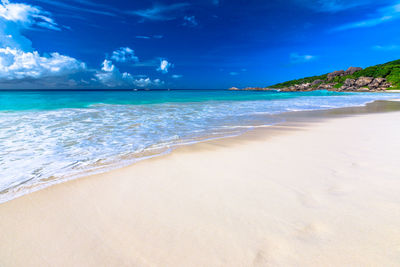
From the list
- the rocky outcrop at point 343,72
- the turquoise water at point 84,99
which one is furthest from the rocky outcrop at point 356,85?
the turquoise water at point 84,99

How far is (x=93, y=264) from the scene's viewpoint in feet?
5.70

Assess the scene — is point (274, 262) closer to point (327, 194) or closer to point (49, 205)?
point (327, 194)

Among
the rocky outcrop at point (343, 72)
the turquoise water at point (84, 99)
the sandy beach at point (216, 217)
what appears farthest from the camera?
the rocky outcrop at point (343, 72)

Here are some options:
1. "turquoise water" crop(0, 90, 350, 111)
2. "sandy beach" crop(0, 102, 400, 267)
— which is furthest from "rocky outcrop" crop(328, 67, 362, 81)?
"sandy beach" crop(0, 102, 400, 267)

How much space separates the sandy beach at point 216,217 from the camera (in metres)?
1.79

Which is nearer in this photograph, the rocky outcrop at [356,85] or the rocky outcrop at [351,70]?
the rocky outcrop at [356,85]

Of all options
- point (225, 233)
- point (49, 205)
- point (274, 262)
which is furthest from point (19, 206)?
point (274, 262)

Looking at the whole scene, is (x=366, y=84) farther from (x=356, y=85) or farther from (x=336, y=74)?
(x=336, y=74)

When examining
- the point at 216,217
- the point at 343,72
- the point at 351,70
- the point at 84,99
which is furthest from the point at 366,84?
the point at 216,217

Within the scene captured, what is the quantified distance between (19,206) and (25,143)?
4032 mm

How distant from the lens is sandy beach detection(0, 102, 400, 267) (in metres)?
1.79

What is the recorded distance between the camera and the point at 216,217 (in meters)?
2.30

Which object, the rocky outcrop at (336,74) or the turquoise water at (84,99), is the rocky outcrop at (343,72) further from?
the turquoise water at (84,99)

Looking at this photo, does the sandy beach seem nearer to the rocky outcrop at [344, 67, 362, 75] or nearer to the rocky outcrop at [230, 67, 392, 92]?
the rocky outcrop at [230, 67, 392, 92]
